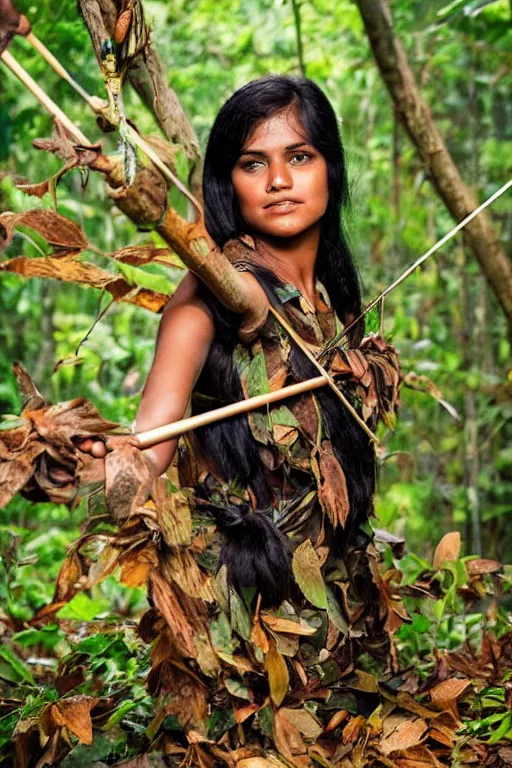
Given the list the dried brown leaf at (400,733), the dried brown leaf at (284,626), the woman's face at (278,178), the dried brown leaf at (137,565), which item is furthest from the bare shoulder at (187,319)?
the dried brown leaf at (400,733)

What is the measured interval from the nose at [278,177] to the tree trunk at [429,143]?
1.33 meters

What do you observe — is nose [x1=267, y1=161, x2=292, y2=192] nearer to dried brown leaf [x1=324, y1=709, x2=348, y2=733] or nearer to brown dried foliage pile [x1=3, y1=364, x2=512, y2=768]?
brown dried foliage pile [x1=3, y1=364, x2=512, y2=768]

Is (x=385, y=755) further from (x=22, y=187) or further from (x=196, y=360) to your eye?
(x=22, y=187)

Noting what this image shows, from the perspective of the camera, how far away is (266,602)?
1.81 meters

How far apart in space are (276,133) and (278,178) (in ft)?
0.30

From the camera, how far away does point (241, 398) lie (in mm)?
1807

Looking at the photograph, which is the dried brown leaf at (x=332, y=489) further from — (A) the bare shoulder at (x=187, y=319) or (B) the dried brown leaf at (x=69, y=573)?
(B) the dried brown leaf at (x=69, y=573)

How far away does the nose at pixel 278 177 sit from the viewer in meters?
1.90

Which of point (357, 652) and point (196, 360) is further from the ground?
point (196, 360)

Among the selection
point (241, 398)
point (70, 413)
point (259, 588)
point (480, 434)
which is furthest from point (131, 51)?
point (480, 434)

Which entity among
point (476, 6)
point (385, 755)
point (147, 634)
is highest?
point (476, 6)

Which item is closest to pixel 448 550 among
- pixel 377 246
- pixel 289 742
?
pixel 289 742

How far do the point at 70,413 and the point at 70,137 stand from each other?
0.38 meters

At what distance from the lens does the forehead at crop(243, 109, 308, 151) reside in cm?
191
